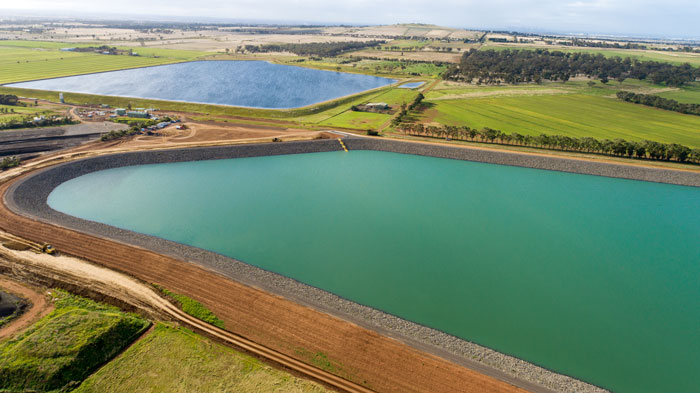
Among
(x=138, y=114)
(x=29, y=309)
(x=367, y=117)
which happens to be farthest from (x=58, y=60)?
(x=29, y=309)

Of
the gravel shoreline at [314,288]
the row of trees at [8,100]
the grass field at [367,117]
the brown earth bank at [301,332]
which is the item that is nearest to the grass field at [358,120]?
the grass field at [367,117]

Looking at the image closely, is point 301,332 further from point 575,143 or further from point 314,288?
point 575,143

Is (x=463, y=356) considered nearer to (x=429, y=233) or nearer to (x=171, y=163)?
(x=429, y=233)

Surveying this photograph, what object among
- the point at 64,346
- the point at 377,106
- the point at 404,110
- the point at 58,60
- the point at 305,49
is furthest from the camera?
the point at 305,49

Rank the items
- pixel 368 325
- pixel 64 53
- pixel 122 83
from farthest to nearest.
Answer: pixel 64 53
pixel 122 83
pixel 368 325

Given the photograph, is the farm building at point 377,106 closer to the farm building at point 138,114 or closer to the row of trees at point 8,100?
the farm building at point 138,114

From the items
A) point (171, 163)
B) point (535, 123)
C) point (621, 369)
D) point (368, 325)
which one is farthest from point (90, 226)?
point (535, 123)

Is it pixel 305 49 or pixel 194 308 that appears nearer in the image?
pixel 194 308
